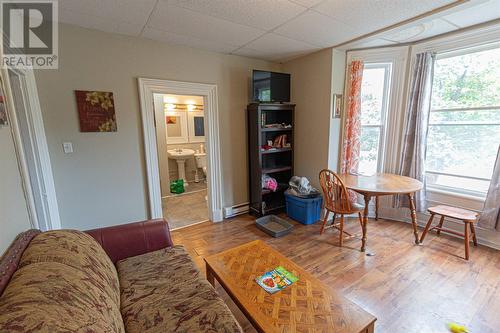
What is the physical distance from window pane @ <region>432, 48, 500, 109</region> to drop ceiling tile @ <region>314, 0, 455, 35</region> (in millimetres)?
1079

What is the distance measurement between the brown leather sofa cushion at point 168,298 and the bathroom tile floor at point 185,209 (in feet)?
5.44

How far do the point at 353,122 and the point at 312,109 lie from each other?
1.93ft

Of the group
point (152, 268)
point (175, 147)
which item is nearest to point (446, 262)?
point (152, 268)

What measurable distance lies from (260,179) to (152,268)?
2008 mm

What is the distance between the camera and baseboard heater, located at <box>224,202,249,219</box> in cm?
341

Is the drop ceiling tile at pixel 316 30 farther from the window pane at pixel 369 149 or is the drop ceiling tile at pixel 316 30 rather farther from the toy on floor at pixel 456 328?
the toy on floor at pixel 456 328

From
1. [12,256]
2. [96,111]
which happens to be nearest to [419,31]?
[96,111]

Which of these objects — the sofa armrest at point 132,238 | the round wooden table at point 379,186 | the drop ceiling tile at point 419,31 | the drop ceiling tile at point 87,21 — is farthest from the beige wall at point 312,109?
the drop ceiling tile at point 87,21

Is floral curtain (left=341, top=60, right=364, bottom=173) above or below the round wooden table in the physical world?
above

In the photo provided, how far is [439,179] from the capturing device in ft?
9.40

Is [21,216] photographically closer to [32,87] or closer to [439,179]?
[32,87]

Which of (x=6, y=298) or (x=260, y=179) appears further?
(x=260, y=179)

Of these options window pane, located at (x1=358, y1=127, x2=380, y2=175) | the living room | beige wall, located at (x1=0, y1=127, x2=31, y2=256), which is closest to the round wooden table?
the living room

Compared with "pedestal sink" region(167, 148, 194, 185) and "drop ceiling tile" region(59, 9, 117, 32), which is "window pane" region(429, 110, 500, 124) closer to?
"drop ceiling tile" region(59, 9, 117, 32)
